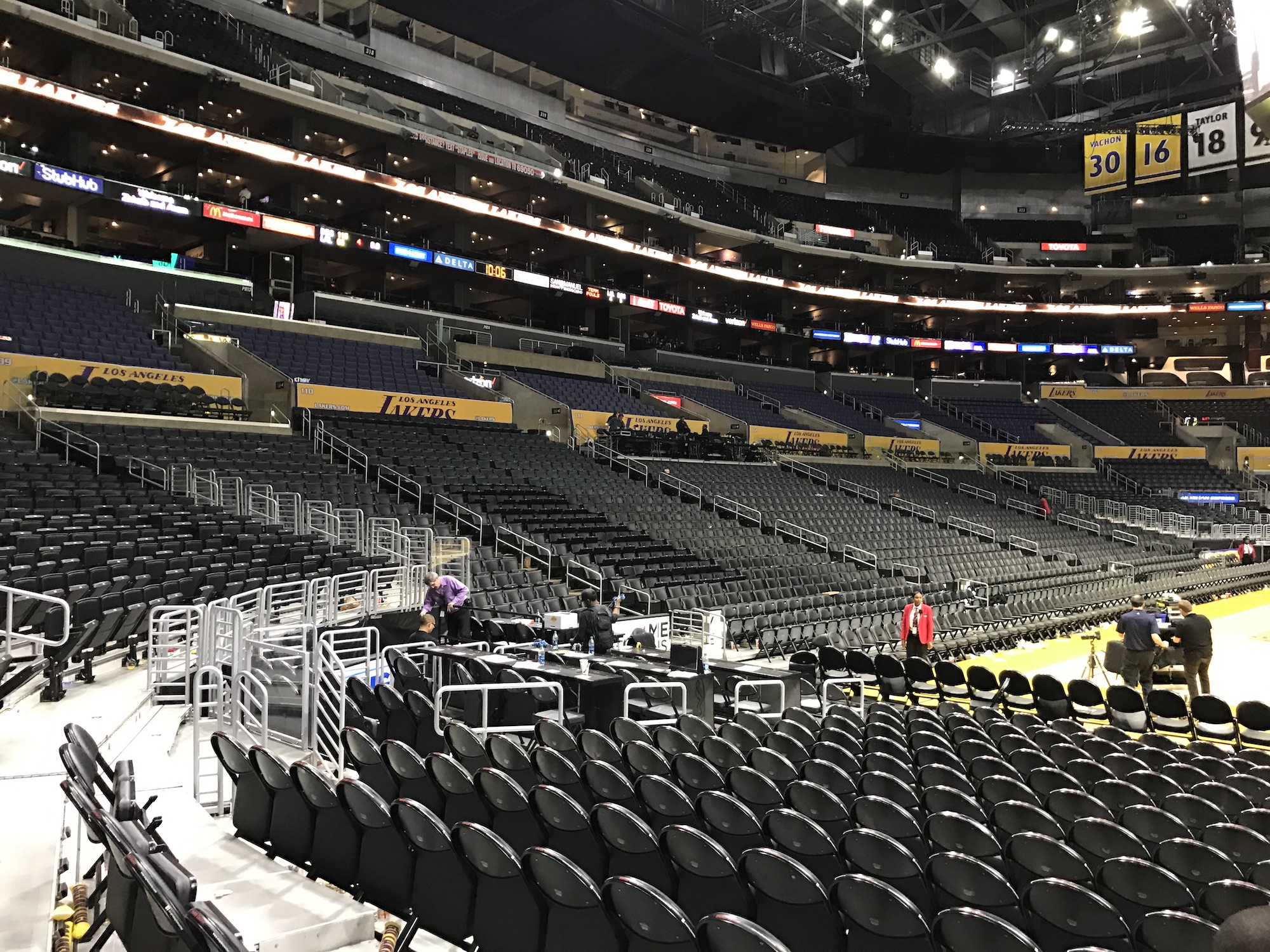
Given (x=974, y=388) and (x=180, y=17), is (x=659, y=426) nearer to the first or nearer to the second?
(x=180, y=17)

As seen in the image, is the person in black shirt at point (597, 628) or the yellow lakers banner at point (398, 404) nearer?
the person in black shirt at point (597, 628)

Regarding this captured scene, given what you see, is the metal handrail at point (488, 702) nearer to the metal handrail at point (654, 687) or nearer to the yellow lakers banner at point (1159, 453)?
the metal handrail at point (654, 687)

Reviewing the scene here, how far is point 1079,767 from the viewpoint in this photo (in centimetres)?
600

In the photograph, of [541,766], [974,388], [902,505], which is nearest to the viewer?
[541,766]

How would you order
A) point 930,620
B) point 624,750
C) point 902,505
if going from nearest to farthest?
1. point 624,750
2. point 930,620
3. point 902,505

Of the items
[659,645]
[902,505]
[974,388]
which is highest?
[974,388]

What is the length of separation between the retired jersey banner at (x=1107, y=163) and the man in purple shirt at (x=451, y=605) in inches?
551

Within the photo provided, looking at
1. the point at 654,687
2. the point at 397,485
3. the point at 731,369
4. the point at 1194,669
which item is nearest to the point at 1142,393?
the point at 731,369

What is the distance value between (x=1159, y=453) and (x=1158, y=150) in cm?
2936

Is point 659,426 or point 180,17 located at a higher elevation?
point 180,17

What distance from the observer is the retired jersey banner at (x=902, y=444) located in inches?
1431

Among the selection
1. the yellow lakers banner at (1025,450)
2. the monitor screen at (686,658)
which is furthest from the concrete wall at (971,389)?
the monitor screen at (686,658)

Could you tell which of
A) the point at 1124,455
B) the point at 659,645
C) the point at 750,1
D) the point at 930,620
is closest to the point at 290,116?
the point at 750,1

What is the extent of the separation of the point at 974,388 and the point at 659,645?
124 ft
